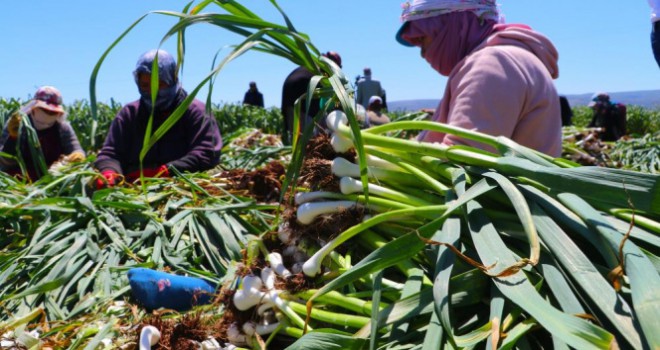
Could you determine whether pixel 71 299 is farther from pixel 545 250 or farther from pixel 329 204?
pixel 545 250

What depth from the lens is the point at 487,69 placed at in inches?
66.6

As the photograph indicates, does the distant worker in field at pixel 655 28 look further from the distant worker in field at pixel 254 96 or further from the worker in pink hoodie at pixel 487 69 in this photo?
the distant worker in field at pixel 254 96

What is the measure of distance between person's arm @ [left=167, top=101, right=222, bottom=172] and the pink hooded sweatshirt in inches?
59.1

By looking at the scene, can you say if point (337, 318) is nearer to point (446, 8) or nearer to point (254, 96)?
point (446, 8)

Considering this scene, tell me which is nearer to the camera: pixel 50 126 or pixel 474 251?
pixel 474 251

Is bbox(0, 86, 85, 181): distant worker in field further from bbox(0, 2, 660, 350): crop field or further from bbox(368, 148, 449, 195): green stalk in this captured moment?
bbox(368, 148, 449, 195): green stalk

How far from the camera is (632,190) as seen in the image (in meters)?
0.94

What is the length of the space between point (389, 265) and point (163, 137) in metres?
2.59

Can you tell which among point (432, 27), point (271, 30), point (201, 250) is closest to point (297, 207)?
point (271, 30)

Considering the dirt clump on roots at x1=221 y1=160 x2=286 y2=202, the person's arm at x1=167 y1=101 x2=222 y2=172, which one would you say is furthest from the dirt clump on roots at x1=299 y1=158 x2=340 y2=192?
the person's arm at x1=167 y1=101 x2=222 y2=172

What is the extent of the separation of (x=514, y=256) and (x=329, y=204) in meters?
0.36

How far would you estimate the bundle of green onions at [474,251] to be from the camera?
803mm

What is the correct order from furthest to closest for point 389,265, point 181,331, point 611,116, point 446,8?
point 611,116 → point 446,8 → point 181,331 → point 389,265

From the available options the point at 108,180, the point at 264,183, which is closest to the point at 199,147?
the point at 108,180
